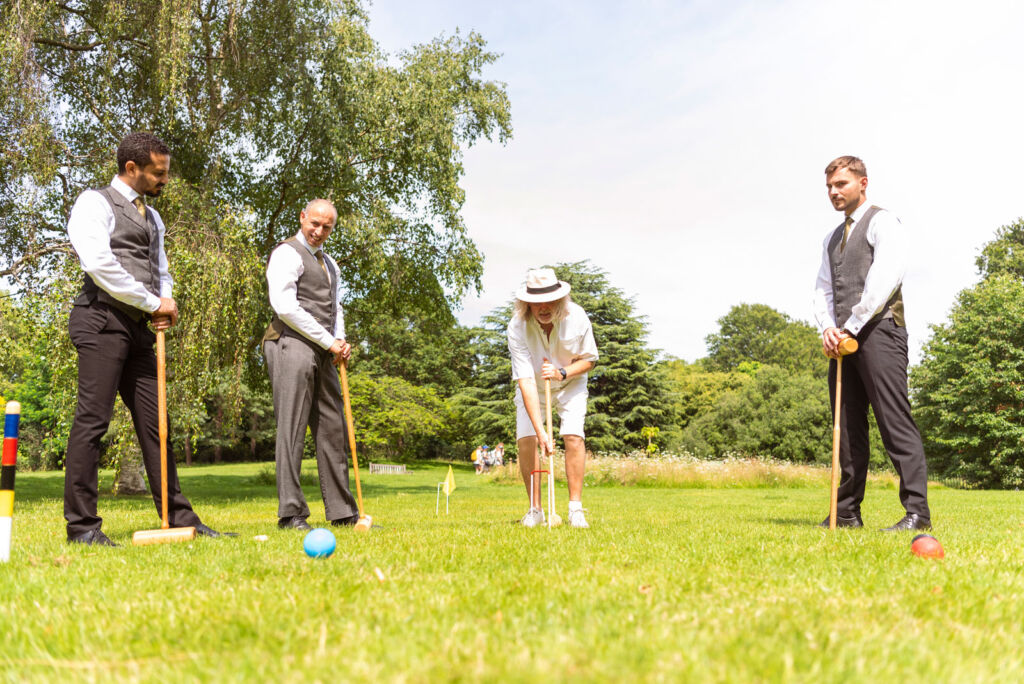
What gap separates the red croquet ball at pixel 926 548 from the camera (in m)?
3.48

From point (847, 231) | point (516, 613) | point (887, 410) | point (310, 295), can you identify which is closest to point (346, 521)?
point (310, 295)

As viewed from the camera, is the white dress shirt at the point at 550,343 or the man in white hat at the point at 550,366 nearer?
the man in white hat at the point at 550,366

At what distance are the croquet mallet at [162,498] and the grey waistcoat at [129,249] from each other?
0.31 meters

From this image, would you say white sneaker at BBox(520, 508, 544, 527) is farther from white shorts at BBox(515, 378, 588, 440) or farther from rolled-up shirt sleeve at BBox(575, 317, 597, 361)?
rolled-up shirt sleeve at BBox(575, 317, 597, 361)

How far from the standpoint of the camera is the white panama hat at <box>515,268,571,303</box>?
525 centimetres

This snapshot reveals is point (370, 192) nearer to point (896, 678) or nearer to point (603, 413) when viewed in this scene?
point (896, 678)

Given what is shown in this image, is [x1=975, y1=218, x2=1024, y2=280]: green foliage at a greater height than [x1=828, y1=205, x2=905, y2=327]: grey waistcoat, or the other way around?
[x1=975, y1=218, x2=1024, y2=280]: green foliage

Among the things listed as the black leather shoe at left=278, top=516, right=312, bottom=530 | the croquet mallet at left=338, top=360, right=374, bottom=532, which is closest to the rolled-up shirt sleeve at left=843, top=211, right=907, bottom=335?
the croquet mallet at left=338, top=360, right=374, bottom=532

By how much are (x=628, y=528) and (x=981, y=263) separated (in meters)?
48.6

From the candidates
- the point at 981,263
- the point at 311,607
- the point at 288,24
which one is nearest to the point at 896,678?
the point at 311,607

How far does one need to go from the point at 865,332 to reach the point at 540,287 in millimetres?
2076

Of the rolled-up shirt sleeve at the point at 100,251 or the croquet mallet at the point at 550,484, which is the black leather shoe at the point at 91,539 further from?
the croquet mallet at the point at 550,484

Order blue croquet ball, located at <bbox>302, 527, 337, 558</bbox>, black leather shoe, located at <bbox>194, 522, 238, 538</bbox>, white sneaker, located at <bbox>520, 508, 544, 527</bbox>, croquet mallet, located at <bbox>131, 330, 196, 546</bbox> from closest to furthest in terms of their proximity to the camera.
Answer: blue croquet ball, located at <bbox>302, 527, 337, 558</bbox>
croquet mallet, located at <bbox>131, 330, 196, 546</bbox>
black leather shoe, located at <bbox>194, 522, 238, 538</bbox>
white sneaker, located at <bbox>520, 508, 544, 527</bbox>

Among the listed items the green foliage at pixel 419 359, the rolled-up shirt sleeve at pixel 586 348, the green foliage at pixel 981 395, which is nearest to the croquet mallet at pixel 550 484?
the rolled-up shirt sleeve at pixel 586 348
